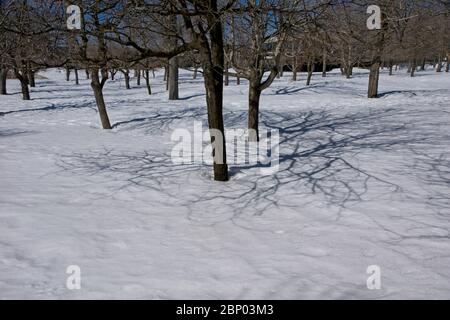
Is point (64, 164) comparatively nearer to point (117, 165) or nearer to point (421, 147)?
point (117, 165)

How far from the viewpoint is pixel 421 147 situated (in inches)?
300

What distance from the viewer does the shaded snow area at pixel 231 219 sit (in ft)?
10.5

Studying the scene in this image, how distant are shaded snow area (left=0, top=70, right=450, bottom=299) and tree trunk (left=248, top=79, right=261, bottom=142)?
0.85 meters

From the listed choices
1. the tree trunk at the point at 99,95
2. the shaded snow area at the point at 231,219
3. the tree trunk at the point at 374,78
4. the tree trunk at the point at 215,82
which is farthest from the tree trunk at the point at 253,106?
the tree trunk at the point at 374,78

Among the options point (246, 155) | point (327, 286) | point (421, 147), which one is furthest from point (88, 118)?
point (327, 286)

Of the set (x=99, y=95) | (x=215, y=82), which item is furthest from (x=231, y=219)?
(x=99, y=95)

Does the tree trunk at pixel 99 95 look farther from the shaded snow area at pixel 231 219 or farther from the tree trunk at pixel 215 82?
the tree trunk at pixel 215 82

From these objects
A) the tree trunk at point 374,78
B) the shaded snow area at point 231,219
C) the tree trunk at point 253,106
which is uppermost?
the tree trunk at point 374,78

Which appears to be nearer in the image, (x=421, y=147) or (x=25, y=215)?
(x=25, y=215)

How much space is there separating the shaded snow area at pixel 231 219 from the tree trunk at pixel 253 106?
2.80 ft

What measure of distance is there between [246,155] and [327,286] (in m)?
4.97

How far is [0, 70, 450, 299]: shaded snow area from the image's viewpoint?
10.5 feet

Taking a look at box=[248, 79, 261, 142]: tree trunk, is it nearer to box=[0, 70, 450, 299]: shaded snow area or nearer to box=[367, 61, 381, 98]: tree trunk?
box=[0, 70, 450, 299]: shaded snow area
